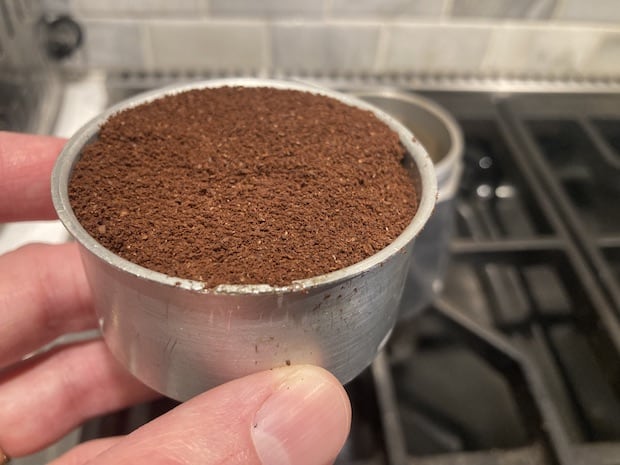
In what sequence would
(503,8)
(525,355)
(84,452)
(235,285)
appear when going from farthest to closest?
(503,8), (525,355), (84,452), (235,285)

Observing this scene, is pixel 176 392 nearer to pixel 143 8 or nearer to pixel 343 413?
pixel 343 413

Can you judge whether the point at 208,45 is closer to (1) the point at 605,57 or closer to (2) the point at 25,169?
(2) the point at 25,169

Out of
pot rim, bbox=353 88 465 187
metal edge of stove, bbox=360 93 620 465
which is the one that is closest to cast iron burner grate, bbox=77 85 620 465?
metal edge of stove, bbox=360 93 620 465

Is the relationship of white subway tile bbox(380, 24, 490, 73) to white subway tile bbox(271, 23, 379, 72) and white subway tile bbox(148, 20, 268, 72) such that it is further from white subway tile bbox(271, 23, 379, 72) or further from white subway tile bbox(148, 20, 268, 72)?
white subway tile bbox(148, 20, 268, 72)

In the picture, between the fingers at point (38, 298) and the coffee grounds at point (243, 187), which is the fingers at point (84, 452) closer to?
the fingers at point (38, 298)

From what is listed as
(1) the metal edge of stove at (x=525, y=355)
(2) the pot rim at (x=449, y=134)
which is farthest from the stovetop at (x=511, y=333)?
(2) the pot rim at (x=449, y=134)

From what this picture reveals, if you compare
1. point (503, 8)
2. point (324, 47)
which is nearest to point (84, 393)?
point (324, 47)
